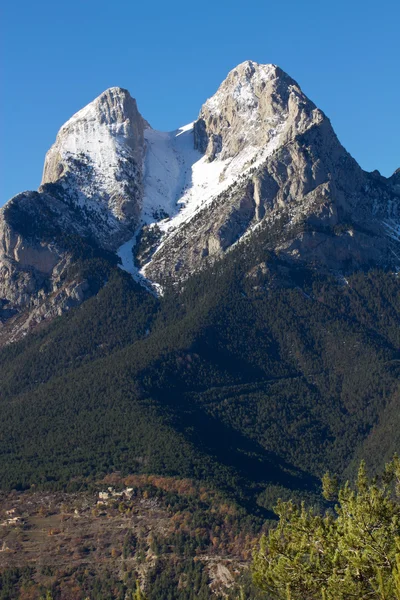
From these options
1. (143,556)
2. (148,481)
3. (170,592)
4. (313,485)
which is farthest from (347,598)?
(313,485)

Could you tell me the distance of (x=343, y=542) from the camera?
5547cm

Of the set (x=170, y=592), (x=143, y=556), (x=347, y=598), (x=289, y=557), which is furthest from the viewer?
(x=143, y=556)

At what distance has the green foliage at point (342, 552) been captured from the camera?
176 feet

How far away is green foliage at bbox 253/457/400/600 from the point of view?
53.8 meters

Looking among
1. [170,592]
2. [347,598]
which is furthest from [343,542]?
[170,592]

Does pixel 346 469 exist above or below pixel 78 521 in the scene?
above

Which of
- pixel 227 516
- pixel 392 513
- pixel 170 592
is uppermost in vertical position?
pixel 392 513

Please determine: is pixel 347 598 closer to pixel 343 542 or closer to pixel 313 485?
pixel 343 542

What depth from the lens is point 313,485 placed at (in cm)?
19150

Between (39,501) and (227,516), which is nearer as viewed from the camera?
(227,516)

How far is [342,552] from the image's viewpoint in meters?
55.2

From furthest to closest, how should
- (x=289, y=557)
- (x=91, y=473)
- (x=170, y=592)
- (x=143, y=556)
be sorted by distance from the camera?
(x=91, y=473) < (x=143, y=556) < (x=170, y=592) < (x=289, y=557)

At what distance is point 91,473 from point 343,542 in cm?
13081

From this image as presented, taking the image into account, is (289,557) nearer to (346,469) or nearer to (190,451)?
(190,451)
